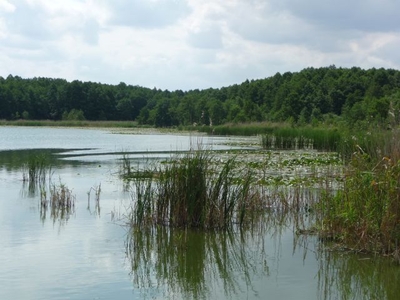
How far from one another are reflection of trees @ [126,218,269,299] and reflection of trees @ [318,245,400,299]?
79 centimetres

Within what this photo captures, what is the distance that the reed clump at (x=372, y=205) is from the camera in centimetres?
713

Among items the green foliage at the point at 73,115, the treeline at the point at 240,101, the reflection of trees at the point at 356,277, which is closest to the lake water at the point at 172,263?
the reflection of trees at the point at 356,277

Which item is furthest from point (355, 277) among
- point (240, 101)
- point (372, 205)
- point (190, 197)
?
point (240, 101)

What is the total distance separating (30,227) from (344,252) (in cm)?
493

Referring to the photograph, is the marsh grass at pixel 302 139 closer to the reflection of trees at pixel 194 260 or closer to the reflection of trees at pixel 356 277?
the reflection of trees at pixel 194 260

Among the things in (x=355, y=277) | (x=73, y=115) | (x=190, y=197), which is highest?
(x=73, y=115)

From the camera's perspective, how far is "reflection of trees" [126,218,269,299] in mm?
6566

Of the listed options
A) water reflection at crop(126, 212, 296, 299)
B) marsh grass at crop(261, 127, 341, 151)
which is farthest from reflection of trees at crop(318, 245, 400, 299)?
marsh grass at crop(261, 127, 341, 151)

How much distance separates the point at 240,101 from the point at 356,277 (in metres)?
65.8

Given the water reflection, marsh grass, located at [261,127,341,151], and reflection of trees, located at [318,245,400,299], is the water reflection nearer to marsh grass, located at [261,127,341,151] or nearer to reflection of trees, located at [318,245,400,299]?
reflection of trees, located at [318,245,400,299]

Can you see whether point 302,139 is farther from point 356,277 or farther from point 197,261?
point 356,277

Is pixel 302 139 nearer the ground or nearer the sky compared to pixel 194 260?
nearer the sky

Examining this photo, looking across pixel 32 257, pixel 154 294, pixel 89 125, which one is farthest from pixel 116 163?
pixel 89 125

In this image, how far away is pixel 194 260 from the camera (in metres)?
7.62
